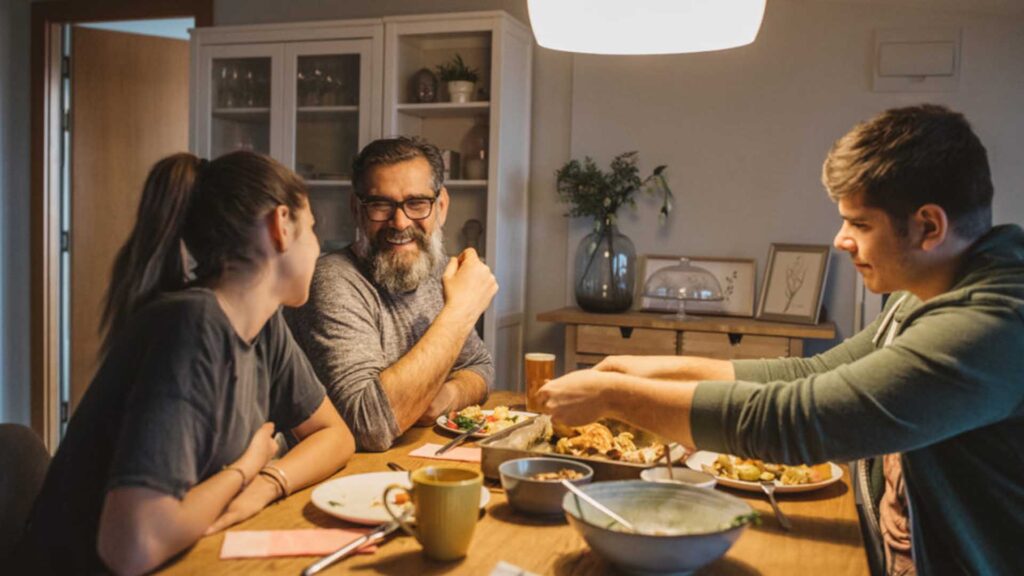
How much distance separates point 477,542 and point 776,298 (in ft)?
8.06

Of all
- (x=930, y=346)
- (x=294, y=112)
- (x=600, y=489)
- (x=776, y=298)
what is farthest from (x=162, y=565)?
(x=294, y=112)

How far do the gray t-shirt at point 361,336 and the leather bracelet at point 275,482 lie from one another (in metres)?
0.33

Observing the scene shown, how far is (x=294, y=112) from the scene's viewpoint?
12.6 feet

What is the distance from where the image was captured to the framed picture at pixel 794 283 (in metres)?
3.38

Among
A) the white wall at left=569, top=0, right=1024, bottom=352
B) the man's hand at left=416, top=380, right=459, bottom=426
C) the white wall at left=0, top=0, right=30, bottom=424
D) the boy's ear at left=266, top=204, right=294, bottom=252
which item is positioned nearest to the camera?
the boy's ear at left=266, top=204, right=294, bottom=252

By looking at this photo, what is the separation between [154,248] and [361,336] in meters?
0.69

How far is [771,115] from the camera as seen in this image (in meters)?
3.55

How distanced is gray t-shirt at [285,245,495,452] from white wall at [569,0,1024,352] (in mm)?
1574

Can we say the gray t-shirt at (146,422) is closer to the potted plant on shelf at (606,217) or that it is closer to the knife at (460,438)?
the knife at (460,438)

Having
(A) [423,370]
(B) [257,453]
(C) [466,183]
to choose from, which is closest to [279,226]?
(B) [257,453]

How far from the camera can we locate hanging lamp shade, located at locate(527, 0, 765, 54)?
1443 mm

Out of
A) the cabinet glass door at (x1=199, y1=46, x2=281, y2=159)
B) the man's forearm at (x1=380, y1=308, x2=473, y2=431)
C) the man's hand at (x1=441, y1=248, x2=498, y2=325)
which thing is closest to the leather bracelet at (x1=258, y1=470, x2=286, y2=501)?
the man's forearm at (x1=380, y1=308, x2=473, y2=431)

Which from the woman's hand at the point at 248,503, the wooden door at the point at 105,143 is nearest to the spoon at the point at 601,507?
the woman's hand at the point at 248,503

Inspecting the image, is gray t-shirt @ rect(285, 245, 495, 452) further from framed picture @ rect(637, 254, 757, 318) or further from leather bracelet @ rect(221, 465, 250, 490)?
framed picture @ rect(637, 254, 757, 318)
